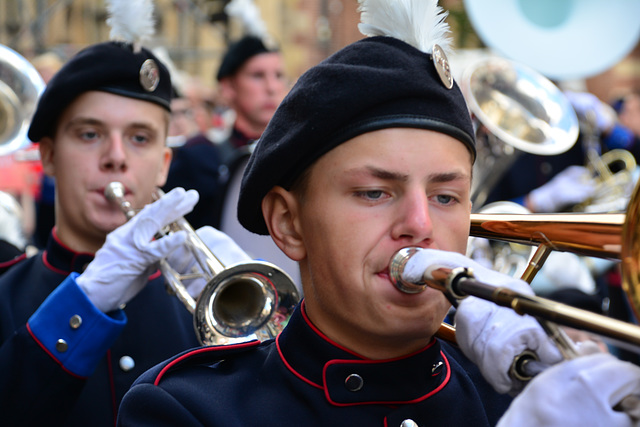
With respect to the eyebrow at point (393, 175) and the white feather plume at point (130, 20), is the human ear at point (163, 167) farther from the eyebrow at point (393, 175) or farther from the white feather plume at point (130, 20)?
the eyebrow at point (393, 175)

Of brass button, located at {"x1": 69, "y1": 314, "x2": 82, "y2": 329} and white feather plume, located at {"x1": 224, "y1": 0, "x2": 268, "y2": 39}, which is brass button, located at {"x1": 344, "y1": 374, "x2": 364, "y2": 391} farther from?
white feather plume, located at {"x1": 224, "y1": 0, "x2": 268, "y2": 39}

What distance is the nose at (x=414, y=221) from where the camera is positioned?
1.81m

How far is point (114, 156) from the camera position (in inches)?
123

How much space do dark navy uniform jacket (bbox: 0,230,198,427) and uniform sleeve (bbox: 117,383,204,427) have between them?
2.39 ft

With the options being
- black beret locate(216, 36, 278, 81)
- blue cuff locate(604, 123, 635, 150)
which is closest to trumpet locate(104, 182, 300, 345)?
black beret locate(216, 36, 278, 81)

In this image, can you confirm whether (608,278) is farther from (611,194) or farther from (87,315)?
(87,315)

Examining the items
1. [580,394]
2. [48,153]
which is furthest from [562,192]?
[580,394]

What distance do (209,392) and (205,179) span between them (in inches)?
153

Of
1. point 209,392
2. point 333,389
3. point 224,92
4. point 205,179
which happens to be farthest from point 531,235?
point 224,92

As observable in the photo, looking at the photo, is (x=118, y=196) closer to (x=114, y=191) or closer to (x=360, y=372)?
(x=114, y=191)

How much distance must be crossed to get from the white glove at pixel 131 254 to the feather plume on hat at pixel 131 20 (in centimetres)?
66

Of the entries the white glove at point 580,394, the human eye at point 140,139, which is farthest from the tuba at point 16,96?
the white glove at point 580,394

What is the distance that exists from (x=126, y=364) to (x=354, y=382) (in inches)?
48.6

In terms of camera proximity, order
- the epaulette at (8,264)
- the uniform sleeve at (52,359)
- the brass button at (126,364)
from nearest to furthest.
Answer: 1. the uniform sleeve at (52,359)
2. the brass button at (126,364)
3. the epaulette at (8,264)
